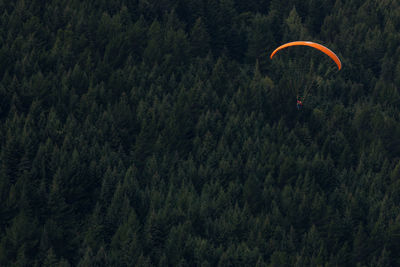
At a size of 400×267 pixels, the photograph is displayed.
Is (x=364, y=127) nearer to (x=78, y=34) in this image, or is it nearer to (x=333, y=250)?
(x=333, y=250)

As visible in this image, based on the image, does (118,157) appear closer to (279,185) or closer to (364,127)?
(279,185)

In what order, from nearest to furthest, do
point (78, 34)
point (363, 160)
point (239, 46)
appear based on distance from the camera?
point (363, 160), point (78, 34), point (239, 46)

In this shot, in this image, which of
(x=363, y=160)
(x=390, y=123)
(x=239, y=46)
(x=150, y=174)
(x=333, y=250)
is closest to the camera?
(x=333, y=250)

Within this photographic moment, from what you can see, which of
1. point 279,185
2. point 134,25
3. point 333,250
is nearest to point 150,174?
point 279,185

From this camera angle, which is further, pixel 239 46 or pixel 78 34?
pixel 239 46

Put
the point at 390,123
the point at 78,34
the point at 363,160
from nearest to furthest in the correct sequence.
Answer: the point at 363,160 → the point at 390,123 → the point at 78,34

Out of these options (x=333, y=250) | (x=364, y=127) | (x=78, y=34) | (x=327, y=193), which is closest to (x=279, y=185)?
(x=327, y=193)

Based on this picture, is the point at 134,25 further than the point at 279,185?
Yes
